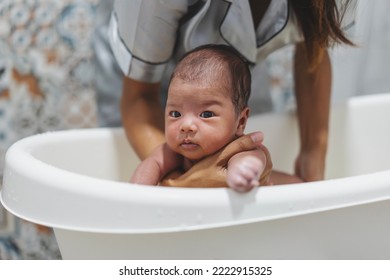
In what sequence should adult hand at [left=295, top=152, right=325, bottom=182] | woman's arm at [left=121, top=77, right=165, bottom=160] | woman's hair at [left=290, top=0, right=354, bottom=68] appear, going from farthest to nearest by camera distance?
adult hand at [left=295, top=152, right=325, bottom=182] < woman's arm at [left=121, top=77, right=165, bottom=160] < woman's hair at [left=290, top=0, right=354, bottom=68]

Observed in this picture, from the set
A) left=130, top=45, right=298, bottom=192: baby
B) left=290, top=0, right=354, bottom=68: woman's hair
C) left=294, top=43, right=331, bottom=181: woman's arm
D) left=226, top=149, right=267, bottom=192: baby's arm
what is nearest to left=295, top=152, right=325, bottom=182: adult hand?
left=294, top=43, right=331, bottom=181: woman's arm

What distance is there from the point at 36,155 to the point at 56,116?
306 mm

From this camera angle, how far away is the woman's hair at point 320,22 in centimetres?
101

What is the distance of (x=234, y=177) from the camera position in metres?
0.78

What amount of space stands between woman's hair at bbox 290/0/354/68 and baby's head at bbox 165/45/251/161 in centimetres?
20

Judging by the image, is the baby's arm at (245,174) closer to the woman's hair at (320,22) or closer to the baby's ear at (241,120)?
the baby's ear at (241,120)

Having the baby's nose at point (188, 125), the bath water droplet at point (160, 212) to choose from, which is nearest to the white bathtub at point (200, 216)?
the bath water droplet at point (160, 212)

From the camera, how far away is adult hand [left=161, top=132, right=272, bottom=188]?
34.8 inches

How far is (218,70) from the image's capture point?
0.88 metres

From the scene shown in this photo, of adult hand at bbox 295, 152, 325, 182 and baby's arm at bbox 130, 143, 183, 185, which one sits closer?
baby's arm at bbox 130, 143, 183, 185

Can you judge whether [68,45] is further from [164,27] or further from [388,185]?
[388,185]

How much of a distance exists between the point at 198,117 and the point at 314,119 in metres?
0.45

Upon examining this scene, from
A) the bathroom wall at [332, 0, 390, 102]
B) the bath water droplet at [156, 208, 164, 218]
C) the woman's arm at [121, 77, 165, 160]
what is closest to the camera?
the bath water droplet at [156, 208, 164, 218]

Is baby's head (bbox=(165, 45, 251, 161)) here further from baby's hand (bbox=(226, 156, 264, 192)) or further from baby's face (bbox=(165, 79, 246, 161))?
baby's hand (bbox=(226, 156, 264, 192))
